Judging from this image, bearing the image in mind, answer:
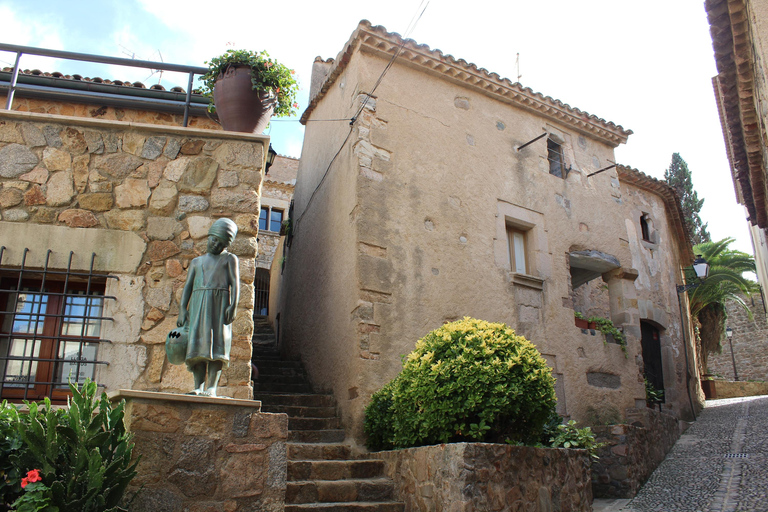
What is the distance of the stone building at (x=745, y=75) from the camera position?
17.4ft

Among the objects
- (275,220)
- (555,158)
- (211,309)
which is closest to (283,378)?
(211,309)

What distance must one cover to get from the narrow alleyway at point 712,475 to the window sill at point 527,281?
119 inches

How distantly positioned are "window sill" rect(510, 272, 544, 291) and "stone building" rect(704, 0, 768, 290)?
3.17 meters

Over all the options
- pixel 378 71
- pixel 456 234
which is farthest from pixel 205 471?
pixel 378 71

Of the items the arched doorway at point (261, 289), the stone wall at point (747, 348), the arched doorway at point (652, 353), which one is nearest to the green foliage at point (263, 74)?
the arched doorway at point (652, 353)

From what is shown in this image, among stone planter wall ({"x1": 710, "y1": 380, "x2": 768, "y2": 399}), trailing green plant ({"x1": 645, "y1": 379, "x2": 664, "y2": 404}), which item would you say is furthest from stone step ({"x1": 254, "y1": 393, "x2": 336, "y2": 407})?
stone planter wall ({"x1": 710, "y1": 380, "x2": 768, "y2": 399})

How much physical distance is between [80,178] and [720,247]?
17544mm

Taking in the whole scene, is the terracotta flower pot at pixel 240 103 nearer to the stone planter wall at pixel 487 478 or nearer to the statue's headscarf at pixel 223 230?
the statue's headscarf at pixel 223 230

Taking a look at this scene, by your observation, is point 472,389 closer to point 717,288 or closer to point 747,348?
point 717,288

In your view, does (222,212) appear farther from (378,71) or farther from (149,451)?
(378,71)

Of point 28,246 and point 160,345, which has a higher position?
point 28,246

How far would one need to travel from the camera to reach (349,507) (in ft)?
16.9

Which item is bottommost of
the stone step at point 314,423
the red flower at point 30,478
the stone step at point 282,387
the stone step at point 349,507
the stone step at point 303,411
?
the stone step at point 349,507

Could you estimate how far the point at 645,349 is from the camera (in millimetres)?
12734
